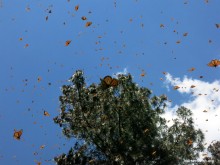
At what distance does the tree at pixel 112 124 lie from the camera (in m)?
34.1

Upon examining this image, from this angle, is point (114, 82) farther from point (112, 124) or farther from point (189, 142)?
point (189, 142)

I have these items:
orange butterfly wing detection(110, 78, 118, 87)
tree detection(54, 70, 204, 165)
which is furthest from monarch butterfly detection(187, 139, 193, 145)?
orange butterfly wing detection(110, 78, 118, 87)

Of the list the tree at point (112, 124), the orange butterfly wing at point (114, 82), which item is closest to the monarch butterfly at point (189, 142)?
the tree at point (112, 124)

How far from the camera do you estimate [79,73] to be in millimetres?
34500

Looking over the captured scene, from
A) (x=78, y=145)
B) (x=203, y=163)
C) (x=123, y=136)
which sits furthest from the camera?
(x=203, y=163)

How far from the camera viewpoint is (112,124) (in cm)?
3422

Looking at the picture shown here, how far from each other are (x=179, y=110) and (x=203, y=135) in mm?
4775

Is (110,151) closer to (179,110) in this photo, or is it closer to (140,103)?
(140,103)

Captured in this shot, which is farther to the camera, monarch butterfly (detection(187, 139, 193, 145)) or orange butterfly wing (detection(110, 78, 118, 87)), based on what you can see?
monarch butterfly (detection(187, 139, 193, 145))

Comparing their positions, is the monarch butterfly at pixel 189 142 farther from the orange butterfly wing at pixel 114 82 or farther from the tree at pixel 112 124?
the orange butterfly wing at pixel 114 82

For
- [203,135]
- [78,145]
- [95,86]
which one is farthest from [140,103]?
[203,135]

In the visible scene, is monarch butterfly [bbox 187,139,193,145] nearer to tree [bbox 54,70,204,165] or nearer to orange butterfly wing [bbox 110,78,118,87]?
tree [bbox 54,70,204,165]

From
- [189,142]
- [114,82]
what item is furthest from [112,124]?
[189,142]

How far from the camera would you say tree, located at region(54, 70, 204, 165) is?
34.1 metres
